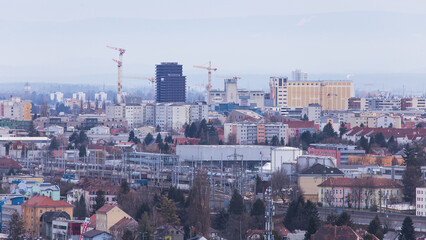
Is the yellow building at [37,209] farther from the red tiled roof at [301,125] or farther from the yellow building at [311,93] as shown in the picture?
the yellow building at [311,93]

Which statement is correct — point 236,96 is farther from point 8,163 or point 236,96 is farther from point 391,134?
point 8,163

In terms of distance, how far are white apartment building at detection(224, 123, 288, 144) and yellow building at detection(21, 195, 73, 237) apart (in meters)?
20.8

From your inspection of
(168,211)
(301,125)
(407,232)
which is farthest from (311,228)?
(301,125)

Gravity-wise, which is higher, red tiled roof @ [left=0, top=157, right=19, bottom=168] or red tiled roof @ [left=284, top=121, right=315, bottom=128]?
red tiled roof @ [left=284, top=121, right=315, bottom=128]

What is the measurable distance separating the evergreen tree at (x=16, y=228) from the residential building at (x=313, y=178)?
21.8 feet

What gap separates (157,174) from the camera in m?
32.4

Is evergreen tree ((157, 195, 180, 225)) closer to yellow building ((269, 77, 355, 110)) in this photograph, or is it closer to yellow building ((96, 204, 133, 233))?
yellow building ((96, 204, 133, 233))

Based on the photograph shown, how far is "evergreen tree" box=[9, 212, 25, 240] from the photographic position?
832 inches

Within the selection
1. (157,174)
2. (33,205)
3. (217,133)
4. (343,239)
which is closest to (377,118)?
(217,133)

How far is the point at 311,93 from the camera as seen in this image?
7656cm

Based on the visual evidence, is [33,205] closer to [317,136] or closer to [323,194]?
[323,194]

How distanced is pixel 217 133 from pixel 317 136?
5.96 m

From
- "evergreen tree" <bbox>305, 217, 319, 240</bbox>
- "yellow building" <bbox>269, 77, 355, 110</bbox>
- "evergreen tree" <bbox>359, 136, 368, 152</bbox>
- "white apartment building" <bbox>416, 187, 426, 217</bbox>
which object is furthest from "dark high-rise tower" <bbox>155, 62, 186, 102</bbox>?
"evergreen tree" <bbox>305, 217, 319, 240</bbox>

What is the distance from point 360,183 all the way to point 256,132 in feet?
64.8
